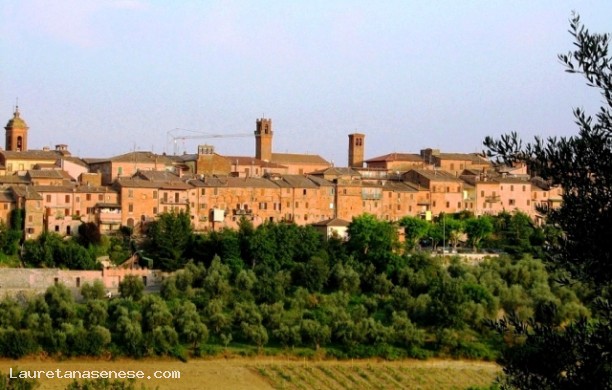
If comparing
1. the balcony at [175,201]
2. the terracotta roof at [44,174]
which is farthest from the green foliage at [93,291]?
the terracotta roof at [44,174]

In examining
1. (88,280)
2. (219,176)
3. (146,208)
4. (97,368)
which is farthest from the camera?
(219,176)

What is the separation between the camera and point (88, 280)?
3200cm

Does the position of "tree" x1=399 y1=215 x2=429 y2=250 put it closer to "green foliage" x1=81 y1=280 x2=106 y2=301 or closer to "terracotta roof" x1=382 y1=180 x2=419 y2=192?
"terracotta roof" x1=382 y1=180 x2=419 y2=192

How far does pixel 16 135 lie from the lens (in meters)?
46.4

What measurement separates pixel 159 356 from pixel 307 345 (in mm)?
3781

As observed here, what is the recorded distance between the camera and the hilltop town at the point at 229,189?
3628cm

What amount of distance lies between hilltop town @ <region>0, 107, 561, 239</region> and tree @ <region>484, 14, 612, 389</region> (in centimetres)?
2958

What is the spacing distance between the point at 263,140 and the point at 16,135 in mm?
11119

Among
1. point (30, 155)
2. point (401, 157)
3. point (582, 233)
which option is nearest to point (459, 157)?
point (401, 157)

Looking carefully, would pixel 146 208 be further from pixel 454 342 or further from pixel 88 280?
pixel 454 342

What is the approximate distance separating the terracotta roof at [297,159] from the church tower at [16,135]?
36.1 ft

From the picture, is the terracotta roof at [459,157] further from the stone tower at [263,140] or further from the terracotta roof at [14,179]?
the terracotta roof at [14,179]

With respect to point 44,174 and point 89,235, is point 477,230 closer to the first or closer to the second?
point 89,235

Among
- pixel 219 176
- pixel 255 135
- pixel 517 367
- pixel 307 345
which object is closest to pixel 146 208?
pixel 219 176
